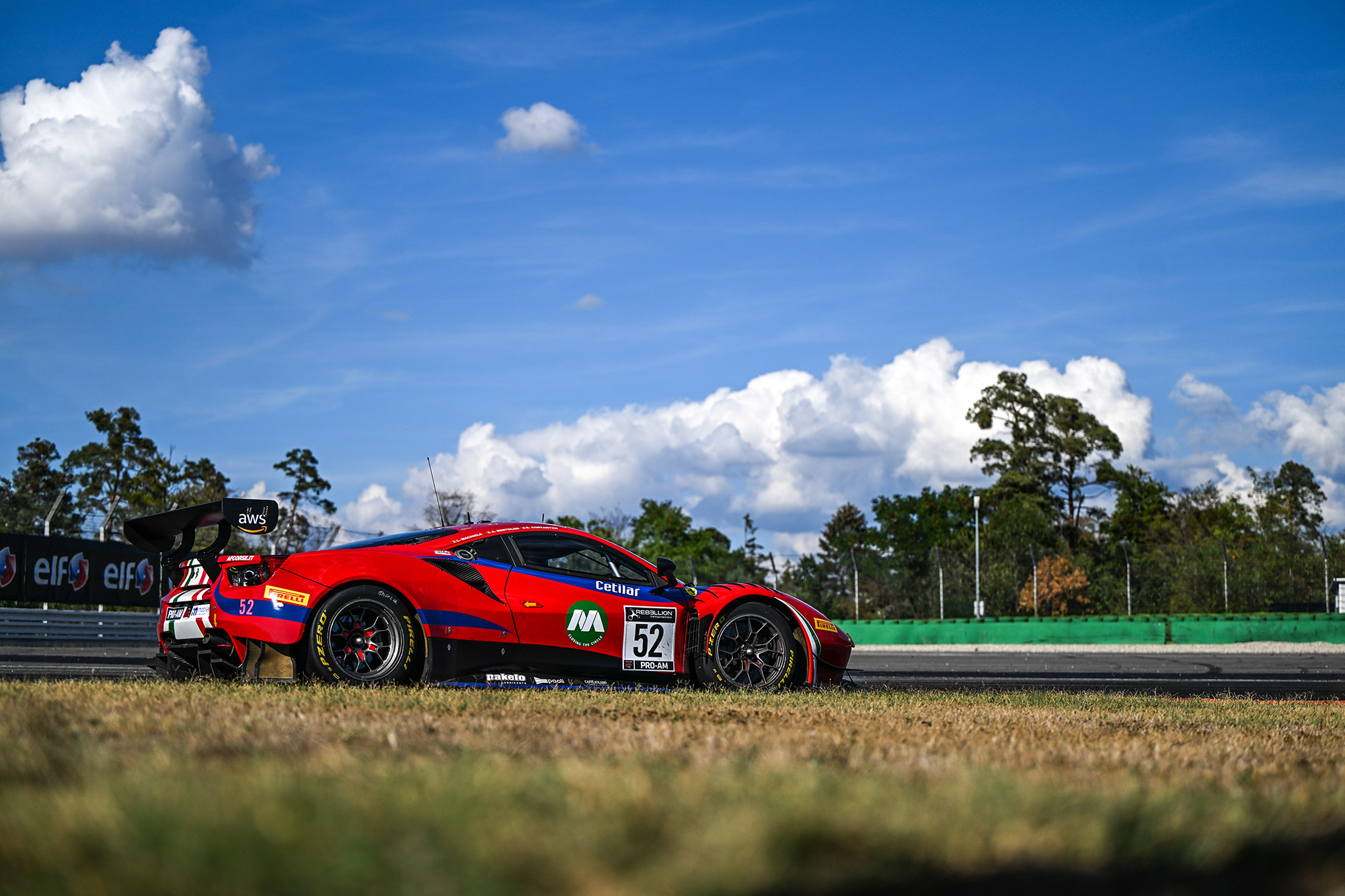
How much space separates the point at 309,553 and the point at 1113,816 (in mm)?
5675

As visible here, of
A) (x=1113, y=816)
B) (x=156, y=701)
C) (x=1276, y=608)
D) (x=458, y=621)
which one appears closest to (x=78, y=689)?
(x=156, y=701)

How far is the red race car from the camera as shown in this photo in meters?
6.83

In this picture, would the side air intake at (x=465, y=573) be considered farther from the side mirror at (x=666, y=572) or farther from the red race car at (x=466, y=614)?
the side mirror at (x=666, y=572)

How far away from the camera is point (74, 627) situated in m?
23.0

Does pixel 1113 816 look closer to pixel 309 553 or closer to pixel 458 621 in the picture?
pixel 458 621

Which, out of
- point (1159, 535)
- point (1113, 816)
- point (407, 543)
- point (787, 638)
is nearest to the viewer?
point (1113, 816)

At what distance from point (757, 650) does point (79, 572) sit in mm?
22729

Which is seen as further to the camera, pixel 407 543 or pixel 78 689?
pixel 407 543

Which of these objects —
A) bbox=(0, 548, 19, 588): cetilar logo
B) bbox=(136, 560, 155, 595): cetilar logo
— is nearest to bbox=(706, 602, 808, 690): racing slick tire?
bbox=(0, 548, 19, 588): cetilar logo

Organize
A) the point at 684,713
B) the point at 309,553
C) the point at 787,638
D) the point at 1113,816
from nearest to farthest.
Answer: the point at 1113,816 < the point at 684,713 < the point at 309,553 < the point at 787,638

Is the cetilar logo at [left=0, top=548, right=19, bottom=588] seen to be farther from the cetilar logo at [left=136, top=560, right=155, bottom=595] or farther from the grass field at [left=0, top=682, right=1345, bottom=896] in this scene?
the grass field at [left=0, top=682, right=1345, bottom=896]

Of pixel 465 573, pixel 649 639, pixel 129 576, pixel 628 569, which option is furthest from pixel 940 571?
pixel 465 573

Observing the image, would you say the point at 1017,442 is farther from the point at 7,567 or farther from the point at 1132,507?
the point at 7,567

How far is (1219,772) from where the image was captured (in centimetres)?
358
